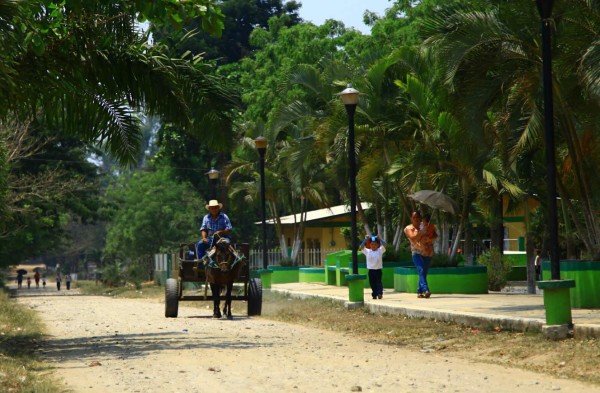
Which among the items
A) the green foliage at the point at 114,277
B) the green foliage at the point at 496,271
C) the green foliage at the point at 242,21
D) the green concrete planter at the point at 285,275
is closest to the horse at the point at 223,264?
the green foliage at the point at 496,271

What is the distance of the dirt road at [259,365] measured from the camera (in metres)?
11.0

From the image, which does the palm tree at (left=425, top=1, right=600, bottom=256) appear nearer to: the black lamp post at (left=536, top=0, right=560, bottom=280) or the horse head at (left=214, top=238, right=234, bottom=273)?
the black lamp post at (left=536, top=0, right=560, bottom=280)

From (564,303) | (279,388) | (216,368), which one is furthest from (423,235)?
(279,388)

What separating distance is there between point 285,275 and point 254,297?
2189 cm

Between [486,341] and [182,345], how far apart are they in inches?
170

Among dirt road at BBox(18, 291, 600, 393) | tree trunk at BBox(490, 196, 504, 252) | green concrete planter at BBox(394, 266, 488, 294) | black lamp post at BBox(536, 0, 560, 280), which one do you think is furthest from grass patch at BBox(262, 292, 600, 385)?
tree trunk at BBox(490, 196, 504, 252)

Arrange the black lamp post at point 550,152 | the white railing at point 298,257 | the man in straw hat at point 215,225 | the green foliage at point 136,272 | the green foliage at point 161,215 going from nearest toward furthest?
the black lamp post at point 550,152, the man in straw hat at point 215,225, the white railing at point 298,257, the green foliage at point 136,272, the green foliage at point 161,215

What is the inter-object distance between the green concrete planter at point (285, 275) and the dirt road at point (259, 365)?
2573 cm

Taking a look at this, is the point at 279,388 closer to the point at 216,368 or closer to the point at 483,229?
the point at 216,368

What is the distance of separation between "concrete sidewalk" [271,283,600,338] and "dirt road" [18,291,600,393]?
Result: 1698 millimetres

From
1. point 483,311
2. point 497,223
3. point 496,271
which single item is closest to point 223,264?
point 483,311

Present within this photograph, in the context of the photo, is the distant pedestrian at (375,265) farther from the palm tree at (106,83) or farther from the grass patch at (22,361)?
the palm tree at (106,83)

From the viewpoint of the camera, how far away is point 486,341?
15.2m

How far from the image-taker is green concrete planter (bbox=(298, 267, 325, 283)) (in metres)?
41.0
